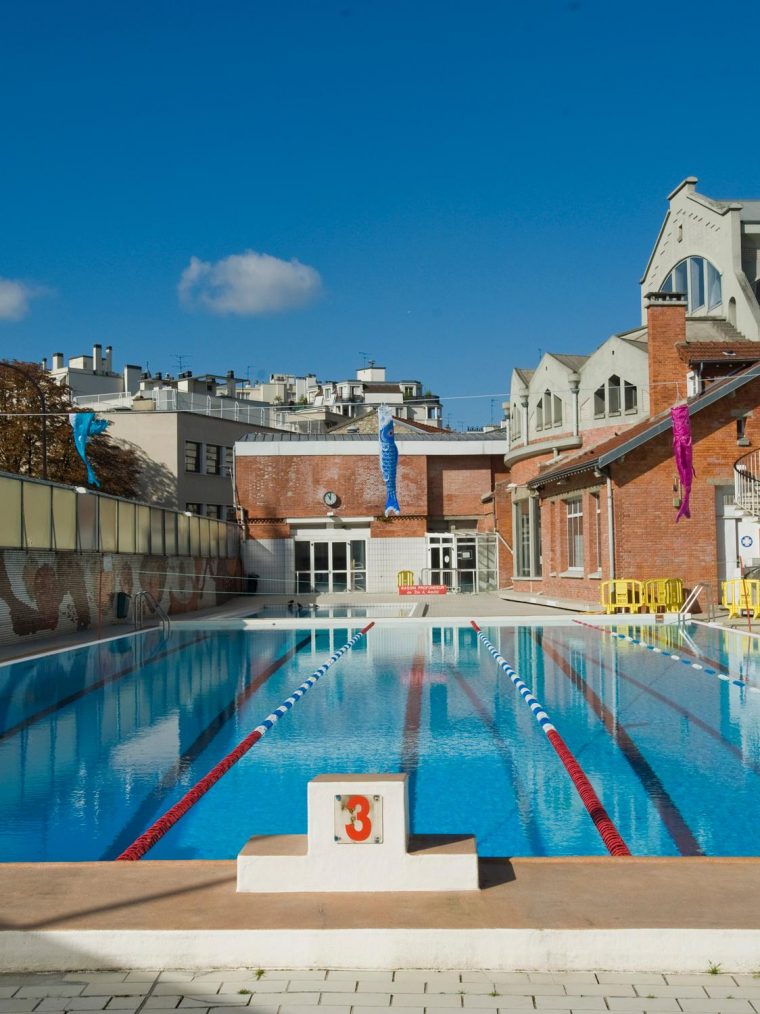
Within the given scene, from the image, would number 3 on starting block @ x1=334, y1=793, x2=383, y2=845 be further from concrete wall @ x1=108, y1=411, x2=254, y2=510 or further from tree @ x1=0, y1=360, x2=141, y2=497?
concrete wall @ x1=108, y1=411, x2=254, y2=510

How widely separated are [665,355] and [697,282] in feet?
45.8

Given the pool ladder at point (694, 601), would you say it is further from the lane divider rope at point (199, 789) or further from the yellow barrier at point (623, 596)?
the lane divider rope at point (199, 789)

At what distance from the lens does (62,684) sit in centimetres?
1395

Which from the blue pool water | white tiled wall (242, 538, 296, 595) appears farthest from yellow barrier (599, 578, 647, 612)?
white tiled wall (242, 538, 296, 595)

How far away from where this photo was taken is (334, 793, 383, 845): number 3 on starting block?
4621mm

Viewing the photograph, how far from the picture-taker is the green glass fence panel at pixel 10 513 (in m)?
17.8

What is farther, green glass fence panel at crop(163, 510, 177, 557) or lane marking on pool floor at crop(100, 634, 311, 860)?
green glass fence panel at crop(163, 510, 177, 557)

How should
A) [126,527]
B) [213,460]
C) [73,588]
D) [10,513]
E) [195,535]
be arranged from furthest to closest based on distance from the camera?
[213,460], [195,535], [126,527], [73,588], [10,513]

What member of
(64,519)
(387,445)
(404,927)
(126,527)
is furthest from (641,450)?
(404,927)

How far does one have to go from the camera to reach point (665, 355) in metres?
25.2

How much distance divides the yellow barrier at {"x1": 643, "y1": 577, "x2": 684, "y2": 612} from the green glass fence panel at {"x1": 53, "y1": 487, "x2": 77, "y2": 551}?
1266 cm

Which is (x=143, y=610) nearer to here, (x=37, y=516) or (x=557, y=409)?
(x=37, y=516)

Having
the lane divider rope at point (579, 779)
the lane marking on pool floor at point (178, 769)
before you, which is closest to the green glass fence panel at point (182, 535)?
the lane marking on pool floor at point (178, 769)

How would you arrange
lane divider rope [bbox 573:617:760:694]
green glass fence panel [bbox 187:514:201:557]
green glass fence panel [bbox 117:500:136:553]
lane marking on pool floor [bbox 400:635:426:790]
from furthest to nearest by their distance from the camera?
green glass fence panel [bbox 187:514:201:557], green glass fence panel [bbox 117:500:136:553], lane divider rope [bbox 573:617:760:694], lane marking on pool floor [bbox 400:635:426:790]
